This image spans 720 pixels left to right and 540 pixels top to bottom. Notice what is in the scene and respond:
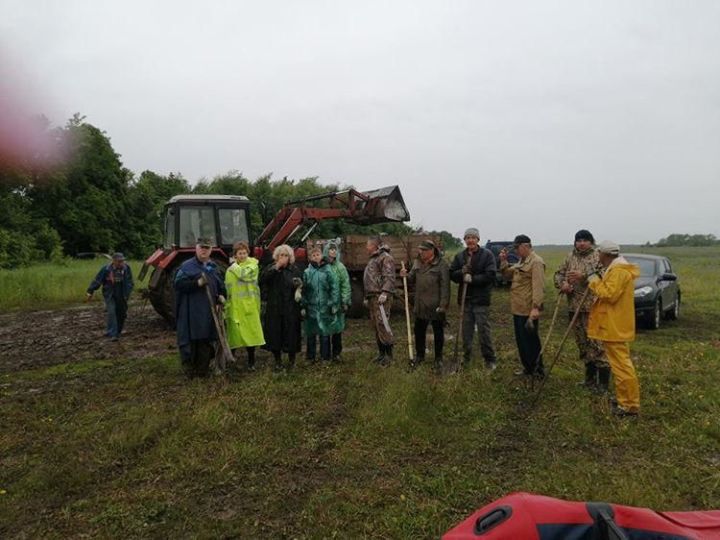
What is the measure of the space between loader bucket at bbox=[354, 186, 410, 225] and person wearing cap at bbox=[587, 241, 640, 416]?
7007mm

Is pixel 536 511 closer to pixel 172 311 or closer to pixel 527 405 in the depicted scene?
pixel 527 405

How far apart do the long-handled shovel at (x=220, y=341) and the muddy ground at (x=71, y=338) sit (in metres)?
2.04

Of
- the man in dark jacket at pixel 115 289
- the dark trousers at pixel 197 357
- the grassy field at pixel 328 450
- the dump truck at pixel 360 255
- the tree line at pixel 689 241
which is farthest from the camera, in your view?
the tree line at pixel 689 241

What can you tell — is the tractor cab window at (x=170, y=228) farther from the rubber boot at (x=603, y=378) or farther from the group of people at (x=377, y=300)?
the rubber boot at (x=603, y=378)

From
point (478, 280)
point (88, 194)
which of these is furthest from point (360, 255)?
point (88, 194)

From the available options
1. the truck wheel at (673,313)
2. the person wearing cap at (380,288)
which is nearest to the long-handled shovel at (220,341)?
the person wearing cap at (380,288)

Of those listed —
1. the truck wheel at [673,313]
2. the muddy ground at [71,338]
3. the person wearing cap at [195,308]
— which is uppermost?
the person wearing cap at [195,308]

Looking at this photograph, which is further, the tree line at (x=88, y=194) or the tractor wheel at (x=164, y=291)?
the tree line at (x=88, y=194)

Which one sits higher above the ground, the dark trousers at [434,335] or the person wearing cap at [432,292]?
the person wearing cap at [432,292]

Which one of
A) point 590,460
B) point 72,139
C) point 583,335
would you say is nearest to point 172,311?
point 583,335

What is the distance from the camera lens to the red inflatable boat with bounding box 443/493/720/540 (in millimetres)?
1702

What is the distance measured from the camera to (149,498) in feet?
11.4

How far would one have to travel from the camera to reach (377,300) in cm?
685

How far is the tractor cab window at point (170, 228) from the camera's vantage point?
10.1 m
